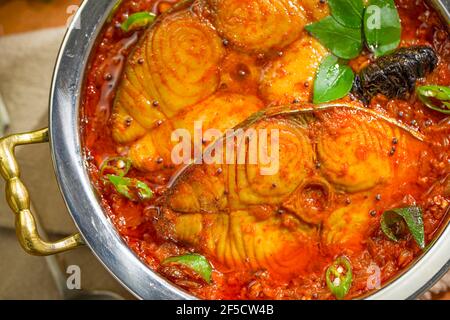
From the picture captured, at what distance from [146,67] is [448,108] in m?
1.05

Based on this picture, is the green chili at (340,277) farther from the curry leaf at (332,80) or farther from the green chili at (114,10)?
the green chili at (114,10)

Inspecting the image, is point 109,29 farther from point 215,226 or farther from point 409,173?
point 409,173

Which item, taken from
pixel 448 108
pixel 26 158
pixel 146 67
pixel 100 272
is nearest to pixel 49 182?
pixel 26 158

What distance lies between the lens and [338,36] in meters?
2.16

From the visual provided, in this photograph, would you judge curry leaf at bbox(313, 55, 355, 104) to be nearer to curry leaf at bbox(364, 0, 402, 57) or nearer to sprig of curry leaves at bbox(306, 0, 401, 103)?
sprig of curry leaves at bbox(306, 0, 401, 103)

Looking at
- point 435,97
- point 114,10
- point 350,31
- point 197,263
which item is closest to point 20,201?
point 197,263

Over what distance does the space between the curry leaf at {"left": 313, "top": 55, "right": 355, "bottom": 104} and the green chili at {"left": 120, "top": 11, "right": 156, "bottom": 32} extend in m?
0.62

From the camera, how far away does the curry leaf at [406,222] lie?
83.7 inches

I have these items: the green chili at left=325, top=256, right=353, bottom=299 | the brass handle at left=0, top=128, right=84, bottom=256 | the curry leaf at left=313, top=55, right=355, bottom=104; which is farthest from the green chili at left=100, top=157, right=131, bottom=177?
the green chili at left=325, top=256, right=353, bottom=299

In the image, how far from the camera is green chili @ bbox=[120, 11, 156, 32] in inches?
86.6

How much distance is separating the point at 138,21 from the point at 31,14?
0.95m

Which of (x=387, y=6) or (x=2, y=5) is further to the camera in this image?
(x=2, y=5)

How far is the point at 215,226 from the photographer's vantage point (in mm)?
2193

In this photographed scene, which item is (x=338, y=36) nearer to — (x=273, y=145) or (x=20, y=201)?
(x=273, y=145)
